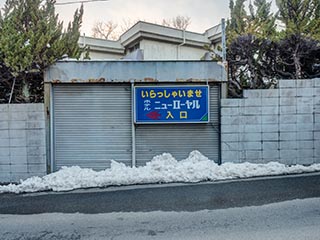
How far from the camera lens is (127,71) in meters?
7.13

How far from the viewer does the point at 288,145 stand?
23.5 ft

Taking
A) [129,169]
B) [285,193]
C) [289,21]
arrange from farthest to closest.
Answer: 1. [289,21]
2. [129,169]
3. [285,193]

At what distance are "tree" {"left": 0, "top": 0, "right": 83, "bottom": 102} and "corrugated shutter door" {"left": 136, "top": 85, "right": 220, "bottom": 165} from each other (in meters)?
2.81

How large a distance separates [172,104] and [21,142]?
11.8 feet

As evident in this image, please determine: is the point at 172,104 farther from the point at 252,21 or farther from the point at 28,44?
the point at 252,21

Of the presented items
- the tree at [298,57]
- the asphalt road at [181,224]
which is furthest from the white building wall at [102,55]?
the asphalt road at [181,224]

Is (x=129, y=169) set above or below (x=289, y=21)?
below

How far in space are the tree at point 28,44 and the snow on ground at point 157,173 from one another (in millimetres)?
2340

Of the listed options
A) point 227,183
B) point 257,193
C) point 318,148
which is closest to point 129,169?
point 227,183

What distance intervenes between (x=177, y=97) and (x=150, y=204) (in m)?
2.94

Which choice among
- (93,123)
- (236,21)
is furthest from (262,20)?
(93,123)

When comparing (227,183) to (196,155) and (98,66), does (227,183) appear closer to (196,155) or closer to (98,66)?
(196,155)

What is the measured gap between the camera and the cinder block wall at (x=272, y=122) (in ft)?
23.4

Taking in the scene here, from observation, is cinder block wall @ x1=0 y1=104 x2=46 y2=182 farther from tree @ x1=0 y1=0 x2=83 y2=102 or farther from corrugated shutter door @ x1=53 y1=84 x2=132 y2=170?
tree @ x1=0 y1=0 x2=83 y2=102
